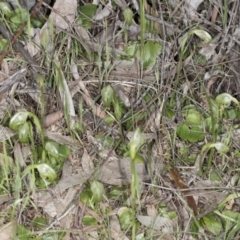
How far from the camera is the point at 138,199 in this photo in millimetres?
1356

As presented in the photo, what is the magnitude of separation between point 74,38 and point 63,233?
54 cm

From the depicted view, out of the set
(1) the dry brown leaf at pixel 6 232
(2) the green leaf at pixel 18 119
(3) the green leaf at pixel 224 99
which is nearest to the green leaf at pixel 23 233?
(1) the dry brown leaf at pixel 6 232

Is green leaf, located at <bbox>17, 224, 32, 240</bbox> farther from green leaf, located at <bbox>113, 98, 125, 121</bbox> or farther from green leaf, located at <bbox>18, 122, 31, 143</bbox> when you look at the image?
green leaf, located at <bbox>113, 98, 125, 121</bbox>

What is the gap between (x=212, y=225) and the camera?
136cm

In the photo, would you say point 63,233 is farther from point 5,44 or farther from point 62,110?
point 5,44

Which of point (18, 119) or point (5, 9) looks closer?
point (18, 119)

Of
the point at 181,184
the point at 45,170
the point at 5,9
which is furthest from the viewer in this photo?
the point at 5,9

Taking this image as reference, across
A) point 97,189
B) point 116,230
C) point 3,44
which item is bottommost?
point 116,230

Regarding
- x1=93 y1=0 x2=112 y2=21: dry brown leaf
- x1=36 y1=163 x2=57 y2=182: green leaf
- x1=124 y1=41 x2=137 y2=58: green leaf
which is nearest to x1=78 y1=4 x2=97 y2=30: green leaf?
x1=93 y1=0 x2=112 y2=21: dry brown leaf

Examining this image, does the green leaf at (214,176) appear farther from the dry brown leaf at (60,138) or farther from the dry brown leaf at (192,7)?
the dry brown leaf at (192,7)

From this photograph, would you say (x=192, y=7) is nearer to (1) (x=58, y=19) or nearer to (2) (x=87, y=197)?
(1) (x=58, y=19)

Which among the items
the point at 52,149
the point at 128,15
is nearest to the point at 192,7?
the point at 128,15

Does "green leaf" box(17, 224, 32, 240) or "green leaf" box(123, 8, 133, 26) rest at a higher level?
"green leaf" box(123, 8, 133, 26)

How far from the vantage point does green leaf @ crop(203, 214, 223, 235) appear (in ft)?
4.46
